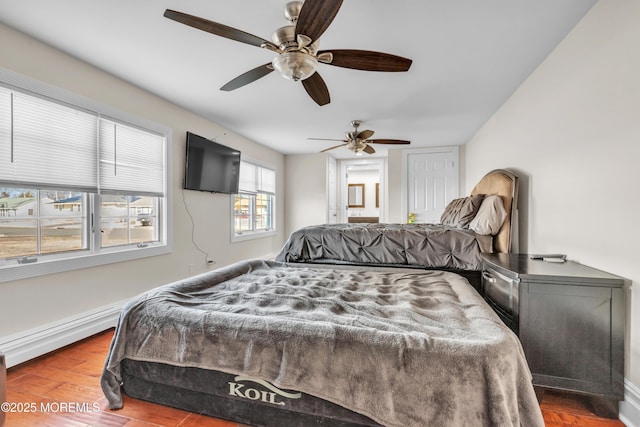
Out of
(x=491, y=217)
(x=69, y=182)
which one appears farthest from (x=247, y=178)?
(x=491, y=217)

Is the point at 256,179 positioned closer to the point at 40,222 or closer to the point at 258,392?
the point at 40,222

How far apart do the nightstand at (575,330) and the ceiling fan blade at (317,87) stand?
1867 mm

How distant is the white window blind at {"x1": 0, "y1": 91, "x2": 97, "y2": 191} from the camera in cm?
206

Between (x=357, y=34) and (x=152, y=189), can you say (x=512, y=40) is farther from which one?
(x=152, y=189)

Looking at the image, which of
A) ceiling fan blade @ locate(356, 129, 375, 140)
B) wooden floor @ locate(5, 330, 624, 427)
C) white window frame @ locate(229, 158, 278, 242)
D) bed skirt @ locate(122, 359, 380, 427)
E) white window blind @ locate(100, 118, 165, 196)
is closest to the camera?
bed skirt @ locate(122, 359, 380, 427)

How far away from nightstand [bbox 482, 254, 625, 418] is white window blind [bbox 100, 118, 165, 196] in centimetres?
340

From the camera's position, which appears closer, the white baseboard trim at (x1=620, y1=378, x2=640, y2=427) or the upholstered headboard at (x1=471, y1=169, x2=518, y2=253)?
the white baseboard trim at (x1=620, y1=378, x2=640, y2=427)

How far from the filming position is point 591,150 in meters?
1.78

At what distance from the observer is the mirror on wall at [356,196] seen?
896cm

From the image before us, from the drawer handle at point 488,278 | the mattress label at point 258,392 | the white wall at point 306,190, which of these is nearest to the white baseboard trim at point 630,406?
the drawer handle at point 488,278

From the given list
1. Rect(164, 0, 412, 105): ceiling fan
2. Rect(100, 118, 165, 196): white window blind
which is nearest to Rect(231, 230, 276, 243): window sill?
Rect(100, 118, 165, 196): white window blind

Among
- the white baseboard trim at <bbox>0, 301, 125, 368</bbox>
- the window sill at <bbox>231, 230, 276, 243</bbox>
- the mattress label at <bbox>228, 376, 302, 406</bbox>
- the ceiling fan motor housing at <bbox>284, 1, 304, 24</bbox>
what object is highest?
the ceiling fan motor housing at <bbox>284, 1, 304, 24</bbox>

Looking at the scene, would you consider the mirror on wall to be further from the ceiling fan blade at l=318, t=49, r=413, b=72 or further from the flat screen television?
the ceiling fan blade at l=318, t=49, r=413, b=72

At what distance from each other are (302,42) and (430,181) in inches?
187
